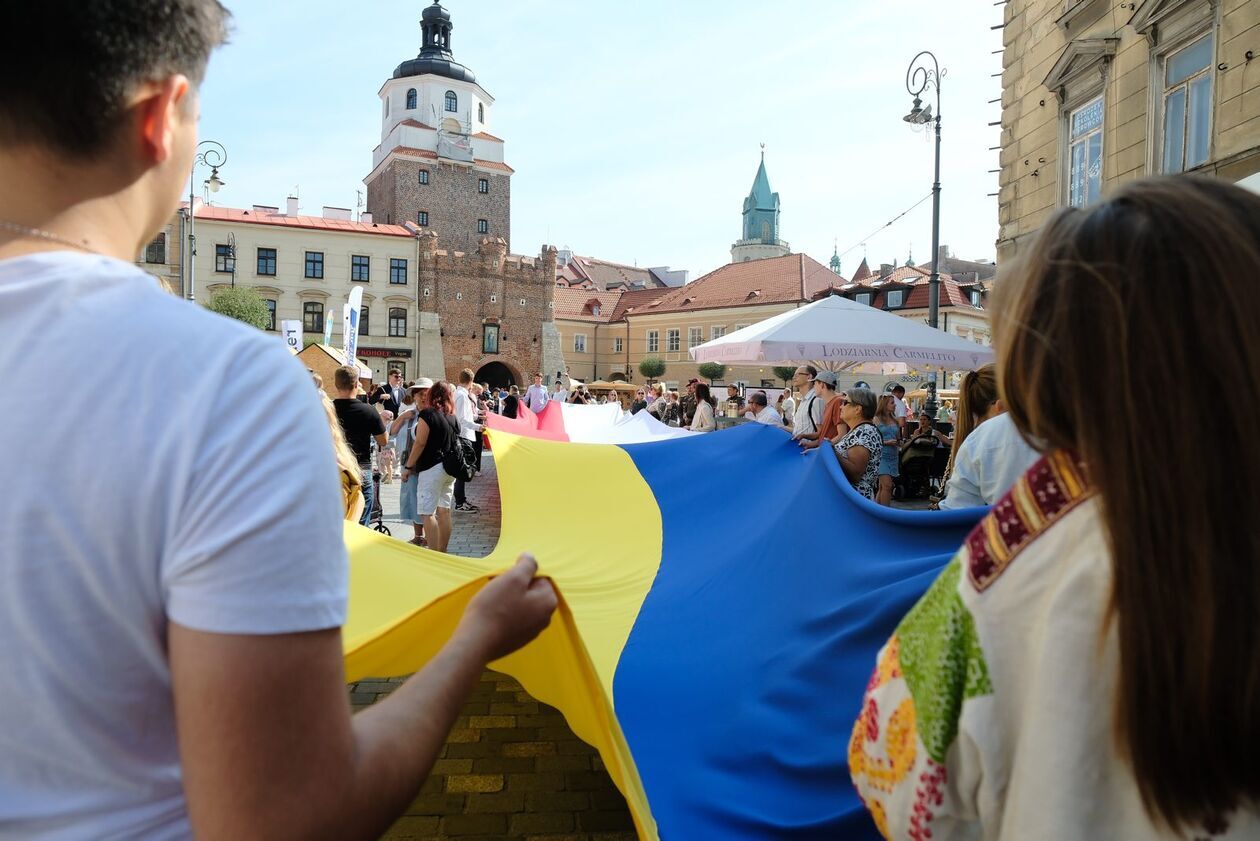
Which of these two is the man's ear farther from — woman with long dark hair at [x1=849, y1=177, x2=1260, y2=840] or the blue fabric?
the blue fabric

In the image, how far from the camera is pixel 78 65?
83 cm

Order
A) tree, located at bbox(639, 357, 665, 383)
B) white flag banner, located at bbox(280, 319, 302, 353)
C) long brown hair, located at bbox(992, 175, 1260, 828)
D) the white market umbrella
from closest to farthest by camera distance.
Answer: long brown hair, located at bbox(992, 175, 1260, 828) < the white market umbrella < white flag banner, located at bbox(280, 319, 302, 353) < tree, located at bbox(639, 357, 665, 383)

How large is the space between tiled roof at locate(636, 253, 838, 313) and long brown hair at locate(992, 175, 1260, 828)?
2093 inches

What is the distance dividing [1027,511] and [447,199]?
5667 cm

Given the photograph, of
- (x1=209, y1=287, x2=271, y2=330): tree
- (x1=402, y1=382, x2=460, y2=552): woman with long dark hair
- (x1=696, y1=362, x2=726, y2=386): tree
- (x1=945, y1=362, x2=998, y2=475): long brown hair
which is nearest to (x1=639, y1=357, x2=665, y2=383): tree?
(x1=696, y1=362, x2=726, y2=386): tree

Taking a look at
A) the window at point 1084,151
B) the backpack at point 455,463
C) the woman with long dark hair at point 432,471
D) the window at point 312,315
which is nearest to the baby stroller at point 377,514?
the woman with long dark hair at point 432,471

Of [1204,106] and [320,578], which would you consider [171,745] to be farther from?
[1204,106]

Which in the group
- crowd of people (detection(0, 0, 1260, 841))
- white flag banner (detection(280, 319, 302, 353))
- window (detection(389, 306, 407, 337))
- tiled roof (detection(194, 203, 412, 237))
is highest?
tiled roof (detection(194, 203, 412, 237))

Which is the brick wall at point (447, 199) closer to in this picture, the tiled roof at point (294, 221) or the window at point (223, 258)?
the tiled roof at point (294, 221)

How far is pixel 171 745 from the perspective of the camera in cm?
85

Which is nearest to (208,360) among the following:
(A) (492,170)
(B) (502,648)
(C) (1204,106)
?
(B) (502,648)

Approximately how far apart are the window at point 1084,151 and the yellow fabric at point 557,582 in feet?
35.2

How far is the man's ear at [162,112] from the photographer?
88 centimetres

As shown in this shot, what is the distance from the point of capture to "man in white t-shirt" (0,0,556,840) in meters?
0.77
